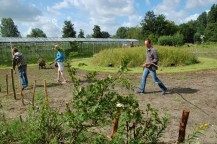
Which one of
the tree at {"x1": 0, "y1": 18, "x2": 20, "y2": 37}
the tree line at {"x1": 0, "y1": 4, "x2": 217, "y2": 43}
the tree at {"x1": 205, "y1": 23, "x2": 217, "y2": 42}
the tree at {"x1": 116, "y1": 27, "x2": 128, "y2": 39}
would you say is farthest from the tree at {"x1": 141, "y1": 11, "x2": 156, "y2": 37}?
the tree at {"x1": 116, "y1": 27, "x2": 128, "y2": 39}

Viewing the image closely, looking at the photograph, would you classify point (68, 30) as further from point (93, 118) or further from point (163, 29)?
point (93, 118)

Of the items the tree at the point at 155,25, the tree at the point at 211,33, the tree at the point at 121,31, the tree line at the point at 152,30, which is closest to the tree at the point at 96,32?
the tree line at the point at 152,30

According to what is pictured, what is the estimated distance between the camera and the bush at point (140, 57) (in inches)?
995

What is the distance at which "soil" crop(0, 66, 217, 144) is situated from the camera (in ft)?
32.4

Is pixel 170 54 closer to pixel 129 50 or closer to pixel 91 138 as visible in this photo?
pixel 129 50

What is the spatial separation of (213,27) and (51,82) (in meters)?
90.3

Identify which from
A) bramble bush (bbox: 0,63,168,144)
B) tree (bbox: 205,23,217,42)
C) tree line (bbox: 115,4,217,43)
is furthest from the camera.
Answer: tree (bbox: 205,23,217,42)

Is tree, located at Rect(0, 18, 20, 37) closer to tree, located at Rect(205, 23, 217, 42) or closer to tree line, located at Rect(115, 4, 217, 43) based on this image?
tree line, located at Rect(115, 4, 217, 43)

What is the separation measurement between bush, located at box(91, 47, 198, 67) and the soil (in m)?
5.15

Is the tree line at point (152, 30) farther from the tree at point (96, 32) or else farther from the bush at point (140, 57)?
the bush at point (140, 57)

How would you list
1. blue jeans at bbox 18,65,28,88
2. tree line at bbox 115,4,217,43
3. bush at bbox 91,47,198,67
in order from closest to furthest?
blue jeans at bbox 18,65,28,88 → bush at bbox 91,47,198,67 → tree line at bbox 115,4,217,43

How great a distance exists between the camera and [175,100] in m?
13.2

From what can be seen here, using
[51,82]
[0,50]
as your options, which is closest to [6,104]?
[51,82]

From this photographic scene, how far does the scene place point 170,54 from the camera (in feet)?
83.7
